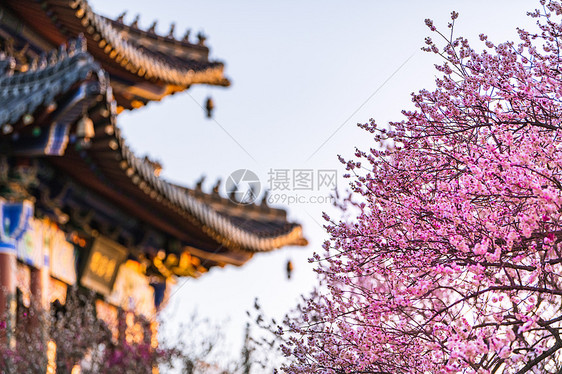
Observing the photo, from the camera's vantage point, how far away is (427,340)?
5.41 metres

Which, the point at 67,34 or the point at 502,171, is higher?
the point at 67,34

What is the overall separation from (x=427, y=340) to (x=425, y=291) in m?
0.49

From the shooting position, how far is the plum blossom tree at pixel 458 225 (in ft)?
16.3

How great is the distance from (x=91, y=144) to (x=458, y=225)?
755 cm

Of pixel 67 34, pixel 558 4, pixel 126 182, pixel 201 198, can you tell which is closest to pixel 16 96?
pixel 126 182

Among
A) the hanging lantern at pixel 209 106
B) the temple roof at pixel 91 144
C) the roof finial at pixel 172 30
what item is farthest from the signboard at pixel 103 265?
the roof finial at pixel 172 30

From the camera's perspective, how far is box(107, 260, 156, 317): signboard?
1557 centimetres

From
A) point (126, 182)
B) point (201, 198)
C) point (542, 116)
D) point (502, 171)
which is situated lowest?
point (502, 171)

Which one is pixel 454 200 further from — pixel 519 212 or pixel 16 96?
pixel 16 96

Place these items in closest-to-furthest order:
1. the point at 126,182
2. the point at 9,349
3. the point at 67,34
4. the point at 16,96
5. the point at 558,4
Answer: the point at 558,4
the point at 9,349
the point at 16,96
the point at 126,182
the point at 67,34

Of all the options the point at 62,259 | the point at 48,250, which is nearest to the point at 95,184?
the point at 48,250

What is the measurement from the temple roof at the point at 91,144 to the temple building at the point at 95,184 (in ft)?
0.06

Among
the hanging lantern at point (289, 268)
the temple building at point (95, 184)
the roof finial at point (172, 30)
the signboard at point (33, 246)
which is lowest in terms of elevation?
the signboard at point (33, 246)

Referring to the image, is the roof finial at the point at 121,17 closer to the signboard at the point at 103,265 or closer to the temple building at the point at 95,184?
the temple building at the point at 95,184
